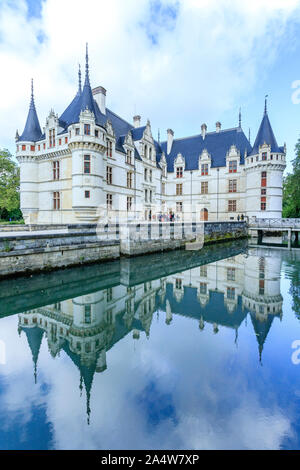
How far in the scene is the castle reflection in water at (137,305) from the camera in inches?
190

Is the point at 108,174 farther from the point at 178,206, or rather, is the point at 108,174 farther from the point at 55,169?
the point at 178,206

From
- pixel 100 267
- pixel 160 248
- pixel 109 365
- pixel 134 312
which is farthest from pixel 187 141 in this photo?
pixel 109 365

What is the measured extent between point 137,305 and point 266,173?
22.4 metres

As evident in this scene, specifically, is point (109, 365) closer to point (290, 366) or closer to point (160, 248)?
point (290, 366)

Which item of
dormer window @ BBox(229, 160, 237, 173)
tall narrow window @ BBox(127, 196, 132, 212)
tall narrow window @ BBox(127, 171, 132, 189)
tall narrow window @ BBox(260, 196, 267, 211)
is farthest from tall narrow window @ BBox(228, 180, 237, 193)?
tall narrow window @ BBox(127, 196, 132, 212)

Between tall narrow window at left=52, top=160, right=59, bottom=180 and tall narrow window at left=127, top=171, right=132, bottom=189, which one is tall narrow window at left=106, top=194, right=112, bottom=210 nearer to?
tall narrow window at left=127, top=171, right=132, bottom=189

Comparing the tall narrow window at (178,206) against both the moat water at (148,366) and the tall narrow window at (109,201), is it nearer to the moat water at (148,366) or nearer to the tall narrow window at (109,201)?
the tall narrow window at (109,201)

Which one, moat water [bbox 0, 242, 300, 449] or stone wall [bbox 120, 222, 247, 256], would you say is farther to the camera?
stone wall [bbox 120, 222, 247, 256]

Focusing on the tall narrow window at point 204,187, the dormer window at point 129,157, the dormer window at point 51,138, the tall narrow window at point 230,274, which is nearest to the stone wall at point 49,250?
the tall narrow window at point 230,274

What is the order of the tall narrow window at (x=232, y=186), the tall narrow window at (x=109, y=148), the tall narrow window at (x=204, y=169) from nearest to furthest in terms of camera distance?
the tall narrow window at (x=109, y=148)
the tall narrow window at (x=232, y=186)
the tall narrow window at (x=204, y=169)

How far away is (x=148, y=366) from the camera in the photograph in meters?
4.01

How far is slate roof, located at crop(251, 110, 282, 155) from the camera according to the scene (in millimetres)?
23500

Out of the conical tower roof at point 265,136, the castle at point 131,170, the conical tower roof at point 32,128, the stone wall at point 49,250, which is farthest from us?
the conical tower roof at point 265,136

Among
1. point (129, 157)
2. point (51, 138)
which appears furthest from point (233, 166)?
point (51, 138)
